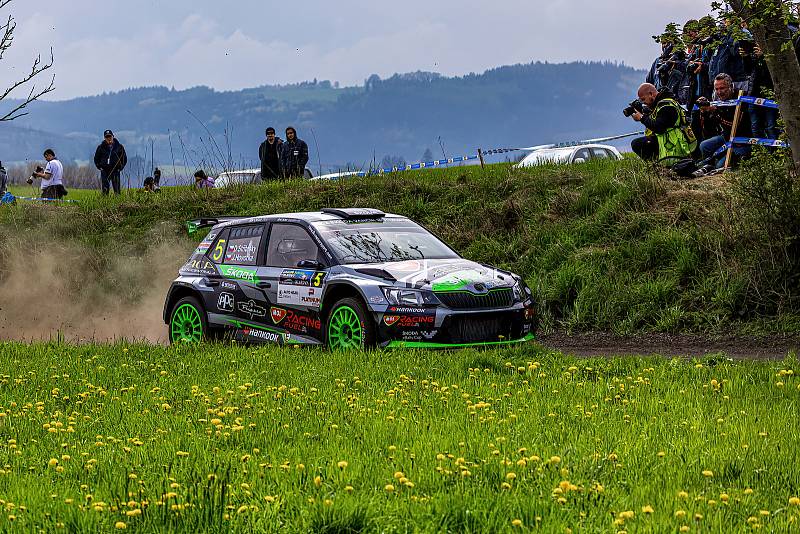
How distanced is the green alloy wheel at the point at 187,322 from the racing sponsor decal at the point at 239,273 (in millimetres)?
612

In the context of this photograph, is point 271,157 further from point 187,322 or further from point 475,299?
point 475,299

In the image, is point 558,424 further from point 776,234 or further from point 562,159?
point 562,159

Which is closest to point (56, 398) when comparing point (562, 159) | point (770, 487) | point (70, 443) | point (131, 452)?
point (70, 443)

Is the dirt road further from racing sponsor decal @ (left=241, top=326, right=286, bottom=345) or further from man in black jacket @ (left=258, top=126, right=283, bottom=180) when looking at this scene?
man in black jacket @ (left=258, top=126, right=283, bottom=180)

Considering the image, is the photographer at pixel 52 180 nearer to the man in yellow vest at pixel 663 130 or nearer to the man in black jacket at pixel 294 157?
the man in black jacket at pixel 294 157

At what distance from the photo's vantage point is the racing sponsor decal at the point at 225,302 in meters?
13.7

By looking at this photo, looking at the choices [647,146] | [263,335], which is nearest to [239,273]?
[263,335]

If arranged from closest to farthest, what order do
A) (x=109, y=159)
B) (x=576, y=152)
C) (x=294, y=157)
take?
1. (x=294, y=157)
2. (x=109, y=159)
3. (x=576, y=152)

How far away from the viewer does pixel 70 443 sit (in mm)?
7402

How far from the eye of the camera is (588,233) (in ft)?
60.5

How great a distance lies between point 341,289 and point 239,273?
1894mm

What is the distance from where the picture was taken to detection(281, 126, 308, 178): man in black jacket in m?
26.5

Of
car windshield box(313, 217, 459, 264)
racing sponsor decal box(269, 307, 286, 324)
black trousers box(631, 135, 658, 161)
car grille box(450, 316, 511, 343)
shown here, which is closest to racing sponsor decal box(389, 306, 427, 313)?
car grille box(450, 316, 511, 343)

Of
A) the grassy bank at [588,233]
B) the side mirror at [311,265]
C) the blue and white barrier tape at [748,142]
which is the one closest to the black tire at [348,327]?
the side mirror at [311,265]
